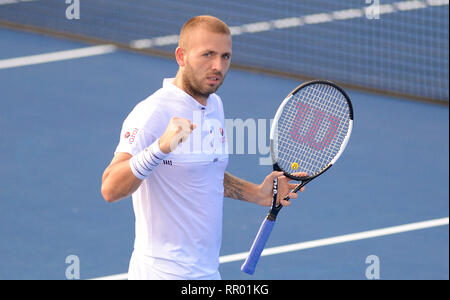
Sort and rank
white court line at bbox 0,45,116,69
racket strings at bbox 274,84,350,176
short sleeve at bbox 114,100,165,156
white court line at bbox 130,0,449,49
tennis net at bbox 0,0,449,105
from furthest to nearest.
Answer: white court line at bbox 130,0,449,49 → tennis net at bbox 0,0,449,105 → white court line at bbox 0,45,116,69 → racket strings at bbox 274,84,350,176 → short sleeve at bbox 114,100,165,156

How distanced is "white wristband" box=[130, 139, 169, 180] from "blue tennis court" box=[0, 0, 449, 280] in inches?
45.7

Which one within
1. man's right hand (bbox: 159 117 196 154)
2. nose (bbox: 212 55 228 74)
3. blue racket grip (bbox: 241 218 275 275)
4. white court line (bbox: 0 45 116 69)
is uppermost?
white court line (bbox: 0 45 116 69)

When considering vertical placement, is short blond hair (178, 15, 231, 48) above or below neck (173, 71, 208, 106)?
above

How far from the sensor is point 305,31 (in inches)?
583

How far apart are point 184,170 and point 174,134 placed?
1.68 ft

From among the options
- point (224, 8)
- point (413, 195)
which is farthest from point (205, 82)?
point (224, 8)

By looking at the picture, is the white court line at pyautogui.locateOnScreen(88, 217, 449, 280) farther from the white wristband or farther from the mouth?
the white wristband

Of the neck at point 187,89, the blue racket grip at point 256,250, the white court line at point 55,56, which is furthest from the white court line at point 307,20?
the neck at point 187,89

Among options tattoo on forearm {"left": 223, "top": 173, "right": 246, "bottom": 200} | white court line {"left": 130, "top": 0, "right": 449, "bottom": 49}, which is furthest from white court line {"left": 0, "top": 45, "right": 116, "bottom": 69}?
tattoo on forearm {"left": 223, "top": 173, "right": 246, "bottom": 200}

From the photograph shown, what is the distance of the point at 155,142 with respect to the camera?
511cm

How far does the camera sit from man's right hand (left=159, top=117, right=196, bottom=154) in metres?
4.99

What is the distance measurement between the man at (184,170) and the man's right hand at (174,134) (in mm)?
253

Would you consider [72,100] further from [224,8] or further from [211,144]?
[211,144]

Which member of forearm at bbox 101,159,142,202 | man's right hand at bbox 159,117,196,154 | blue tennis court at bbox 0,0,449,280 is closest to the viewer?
man's right hand at bbox 159,117,196,154
